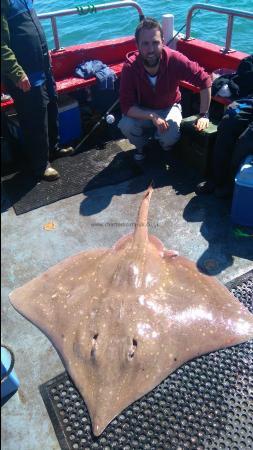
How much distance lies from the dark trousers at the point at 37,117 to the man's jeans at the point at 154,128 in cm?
98

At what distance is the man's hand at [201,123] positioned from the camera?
15.2 feet

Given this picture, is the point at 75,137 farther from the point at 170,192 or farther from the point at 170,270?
the point at 170,270

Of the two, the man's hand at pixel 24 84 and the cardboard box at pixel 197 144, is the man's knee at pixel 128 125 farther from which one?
the man's hand at pixel 24 84

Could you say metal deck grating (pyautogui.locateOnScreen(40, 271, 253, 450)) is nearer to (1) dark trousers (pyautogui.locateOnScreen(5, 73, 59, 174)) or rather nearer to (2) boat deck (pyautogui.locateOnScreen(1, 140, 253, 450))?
(2) boat deck (pyautogui.locateOnScreen(1, 140, 253, 450))

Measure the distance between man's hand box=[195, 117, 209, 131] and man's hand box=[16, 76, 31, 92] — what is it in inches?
80.8

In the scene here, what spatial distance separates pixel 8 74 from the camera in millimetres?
4012

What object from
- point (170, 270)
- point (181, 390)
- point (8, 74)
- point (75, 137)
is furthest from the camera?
point (75, 137)

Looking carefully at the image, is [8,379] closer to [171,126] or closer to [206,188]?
[206,188]

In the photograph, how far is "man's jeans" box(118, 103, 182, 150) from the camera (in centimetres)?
484

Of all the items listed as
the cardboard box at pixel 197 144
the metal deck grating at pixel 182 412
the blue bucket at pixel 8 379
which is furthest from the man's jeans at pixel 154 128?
the blue bucket at pixel 8 379

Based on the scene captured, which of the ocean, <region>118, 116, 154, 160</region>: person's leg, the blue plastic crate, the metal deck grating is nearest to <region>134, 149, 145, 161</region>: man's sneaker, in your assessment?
<region>118, 116, 154, 160</region>: person's leg

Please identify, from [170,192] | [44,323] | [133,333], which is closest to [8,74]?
[170,192]

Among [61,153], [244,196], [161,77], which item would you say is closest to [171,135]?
[161,77]

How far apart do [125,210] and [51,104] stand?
1792 mm
